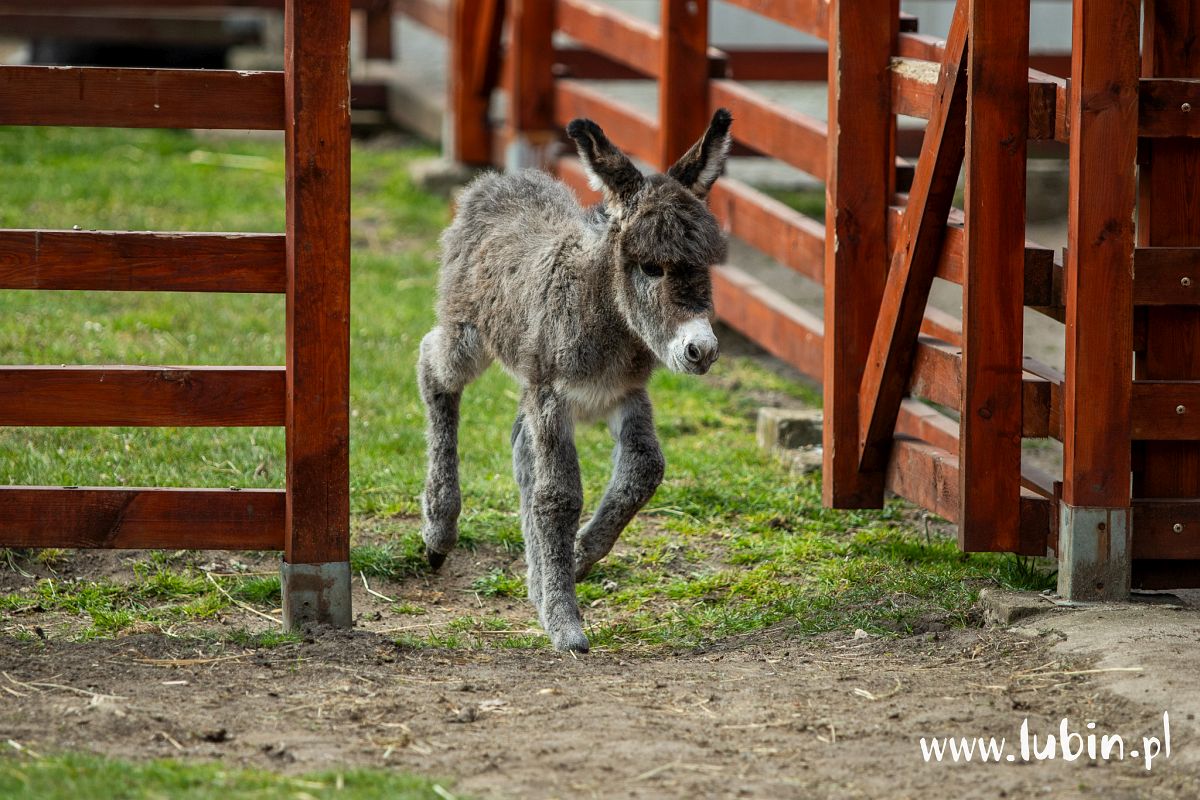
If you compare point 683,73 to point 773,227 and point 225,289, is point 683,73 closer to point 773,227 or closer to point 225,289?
point 773,227

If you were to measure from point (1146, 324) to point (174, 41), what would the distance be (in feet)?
43.3

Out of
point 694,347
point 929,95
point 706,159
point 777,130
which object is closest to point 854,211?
point 929,95

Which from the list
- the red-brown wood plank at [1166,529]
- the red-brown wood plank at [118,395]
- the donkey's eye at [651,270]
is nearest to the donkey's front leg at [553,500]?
the donkey's eye at [651,270]

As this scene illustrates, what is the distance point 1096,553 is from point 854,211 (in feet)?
5.95

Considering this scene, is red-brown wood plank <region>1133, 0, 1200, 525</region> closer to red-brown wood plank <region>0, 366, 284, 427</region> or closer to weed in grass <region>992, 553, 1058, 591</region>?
weed in grass <region>992, 553, 1058, 591</region>

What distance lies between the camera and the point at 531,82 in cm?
1242

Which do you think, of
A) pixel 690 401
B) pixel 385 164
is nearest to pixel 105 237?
pixel 690 401

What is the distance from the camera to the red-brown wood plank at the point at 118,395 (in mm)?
5070

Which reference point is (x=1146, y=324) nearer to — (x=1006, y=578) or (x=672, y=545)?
(x=1006, y=578)

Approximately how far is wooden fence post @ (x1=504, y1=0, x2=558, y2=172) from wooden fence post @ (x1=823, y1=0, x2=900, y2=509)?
20.4ft

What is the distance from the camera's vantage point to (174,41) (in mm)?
16375

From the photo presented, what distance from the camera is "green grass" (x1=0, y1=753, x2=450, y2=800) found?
3588 mm

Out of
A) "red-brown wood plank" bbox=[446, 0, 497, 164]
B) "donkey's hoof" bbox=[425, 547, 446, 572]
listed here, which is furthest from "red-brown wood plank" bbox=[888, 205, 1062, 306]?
"red-brown wood plank" bbox=[446, 0, 497, 164]

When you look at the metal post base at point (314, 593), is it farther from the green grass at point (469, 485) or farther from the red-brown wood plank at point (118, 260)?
the red-brown wood plank at point (118, 260)
